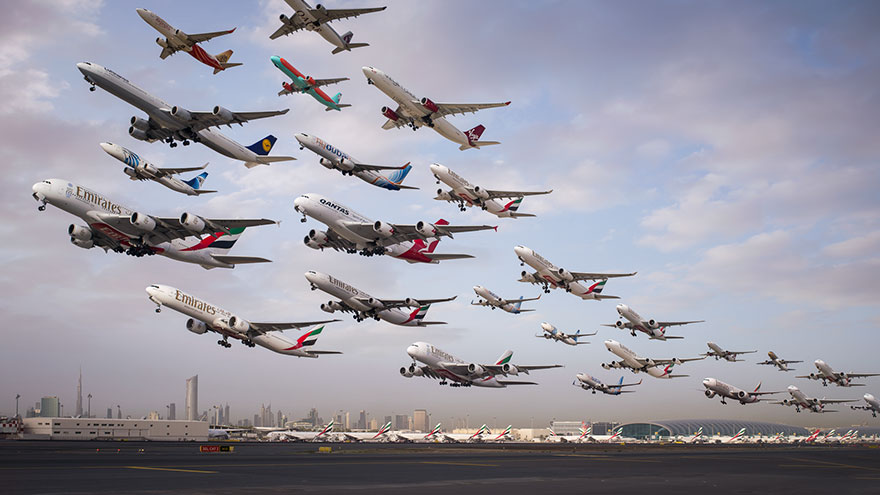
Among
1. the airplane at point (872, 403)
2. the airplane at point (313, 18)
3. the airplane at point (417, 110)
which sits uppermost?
the airplane at point (313, 18)

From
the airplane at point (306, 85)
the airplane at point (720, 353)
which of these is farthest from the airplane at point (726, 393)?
the airplane at point (306, 85)

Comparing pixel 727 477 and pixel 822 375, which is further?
pixel 822 375

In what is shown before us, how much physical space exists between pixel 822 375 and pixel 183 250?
123753 millimetres

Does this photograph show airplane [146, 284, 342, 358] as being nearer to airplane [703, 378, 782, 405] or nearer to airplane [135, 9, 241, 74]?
airplane [135, 9, 241, 74]

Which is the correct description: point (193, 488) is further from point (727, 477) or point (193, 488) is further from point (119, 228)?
point (119, 228)

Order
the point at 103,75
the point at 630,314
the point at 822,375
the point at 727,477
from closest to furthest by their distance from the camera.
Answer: the point at 727,477 < the point at 103,75 < the point at 630,314 < the point at 822,375

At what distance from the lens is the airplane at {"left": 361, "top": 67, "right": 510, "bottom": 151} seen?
7625 cm

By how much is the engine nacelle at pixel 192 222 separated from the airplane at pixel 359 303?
19225 millimetres

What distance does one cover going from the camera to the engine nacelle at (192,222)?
206 ft

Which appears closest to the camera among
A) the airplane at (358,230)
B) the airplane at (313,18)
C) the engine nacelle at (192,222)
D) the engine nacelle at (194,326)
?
the engine nacelle at (192,222)

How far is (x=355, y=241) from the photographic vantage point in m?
77.3

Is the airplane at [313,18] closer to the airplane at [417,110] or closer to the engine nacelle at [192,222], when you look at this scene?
the airplane at [417,110]

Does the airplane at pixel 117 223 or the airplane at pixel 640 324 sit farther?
the airplane at pixel 640 324

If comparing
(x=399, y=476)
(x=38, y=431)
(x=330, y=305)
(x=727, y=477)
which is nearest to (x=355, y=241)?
(x=330, y=305)
